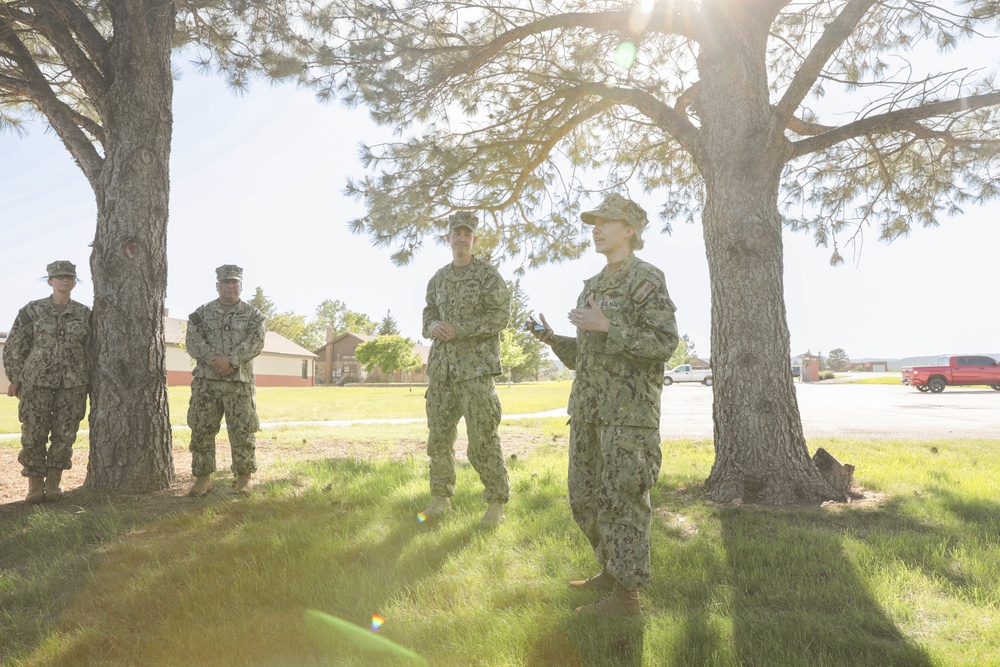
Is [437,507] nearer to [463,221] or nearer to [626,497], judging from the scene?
[626,497]

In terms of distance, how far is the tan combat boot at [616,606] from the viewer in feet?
8.63

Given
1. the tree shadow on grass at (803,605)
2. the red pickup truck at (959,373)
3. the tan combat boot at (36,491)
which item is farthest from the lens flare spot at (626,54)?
the red pickup truck at (959,373)

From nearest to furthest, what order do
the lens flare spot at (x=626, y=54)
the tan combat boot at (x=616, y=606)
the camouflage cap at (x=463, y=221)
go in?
the tan combat boot at (x=616, y=606) < the camouflage cap at (x=463, y=221) < the lens flare spot at (x=626, y=54)

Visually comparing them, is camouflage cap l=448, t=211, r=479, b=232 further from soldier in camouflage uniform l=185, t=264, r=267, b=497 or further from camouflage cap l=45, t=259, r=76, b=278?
camouflage cap l=45, t=259, r=76, b=278

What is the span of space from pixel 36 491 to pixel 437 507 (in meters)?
3.69

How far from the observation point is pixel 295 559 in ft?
11.0

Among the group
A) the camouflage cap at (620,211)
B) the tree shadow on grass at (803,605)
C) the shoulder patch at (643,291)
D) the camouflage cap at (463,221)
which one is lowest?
the tree shadow on grass at (803,605)

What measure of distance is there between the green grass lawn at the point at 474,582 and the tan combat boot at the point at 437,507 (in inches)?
5.8

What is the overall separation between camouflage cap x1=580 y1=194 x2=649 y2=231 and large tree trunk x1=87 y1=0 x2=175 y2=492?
4.65m

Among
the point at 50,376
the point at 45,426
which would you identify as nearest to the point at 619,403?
the point at 50,376

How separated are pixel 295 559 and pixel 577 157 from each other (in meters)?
7.27

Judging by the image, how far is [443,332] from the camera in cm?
427

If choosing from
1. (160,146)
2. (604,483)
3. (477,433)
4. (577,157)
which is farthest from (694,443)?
(160,146)

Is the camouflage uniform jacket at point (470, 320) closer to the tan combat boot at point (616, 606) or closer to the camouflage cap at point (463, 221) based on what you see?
the camouflage cap at point (463, 221)
